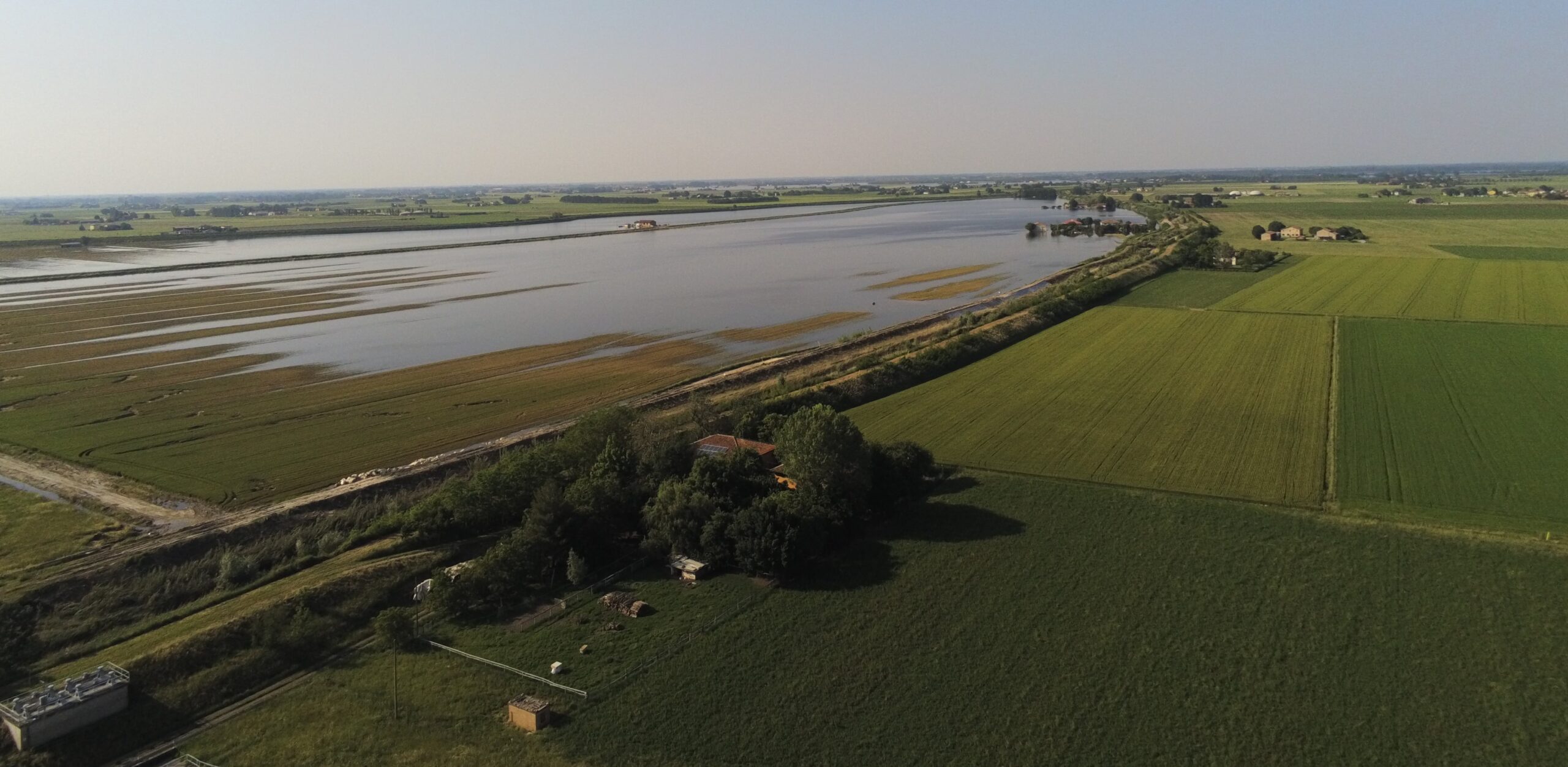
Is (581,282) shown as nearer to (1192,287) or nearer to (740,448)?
(1192,287)

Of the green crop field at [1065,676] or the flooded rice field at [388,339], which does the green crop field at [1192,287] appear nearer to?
the flooded rice field at [388,339]

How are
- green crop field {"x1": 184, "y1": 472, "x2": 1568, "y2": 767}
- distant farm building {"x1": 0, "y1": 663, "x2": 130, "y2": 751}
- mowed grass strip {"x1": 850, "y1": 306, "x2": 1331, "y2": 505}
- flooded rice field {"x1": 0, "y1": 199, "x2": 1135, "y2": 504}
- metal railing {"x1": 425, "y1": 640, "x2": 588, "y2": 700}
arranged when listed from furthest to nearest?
flooded rice field {"x1": 0, "y1": 199, "x2": 1135, "y2": 504}, mowed grass strip {"x1": 850, "y1": 306, "x2": 1331, "y2": 505}, metal railing {"x1": 425, "y1": 640, "x2": 588, "y2": 700}, distant farm building {"x1": 0, "y1": 663, "x2": 130, "y2": 751}, green crop field {"x1": 184, "y1": 472, "x2": 1568, "y2": 767}

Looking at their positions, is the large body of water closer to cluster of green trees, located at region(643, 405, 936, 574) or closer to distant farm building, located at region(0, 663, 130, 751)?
cluster of green trees, located at region(643, 405, 936, 574)

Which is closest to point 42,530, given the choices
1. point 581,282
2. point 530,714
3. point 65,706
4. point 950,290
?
point 65,706

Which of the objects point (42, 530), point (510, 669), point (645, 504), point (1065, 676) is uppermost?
point (645, 504)

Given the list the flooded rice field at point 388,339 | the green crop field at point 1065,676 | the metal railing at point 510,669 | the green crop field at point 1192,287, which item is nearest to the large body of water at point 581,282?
the flooded rice field at point 388,339

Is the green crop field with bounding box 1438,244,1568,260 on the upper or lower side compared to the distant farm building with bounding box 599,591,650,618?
upper

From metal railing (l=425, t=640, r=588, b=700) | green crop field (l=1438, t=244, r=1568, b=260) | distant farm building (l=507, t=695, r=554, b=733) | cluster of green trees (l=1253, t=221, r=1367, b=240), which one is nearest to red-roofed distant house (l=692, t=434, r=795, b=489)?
metal railing (l=425, t=640, r=588, b=700)
